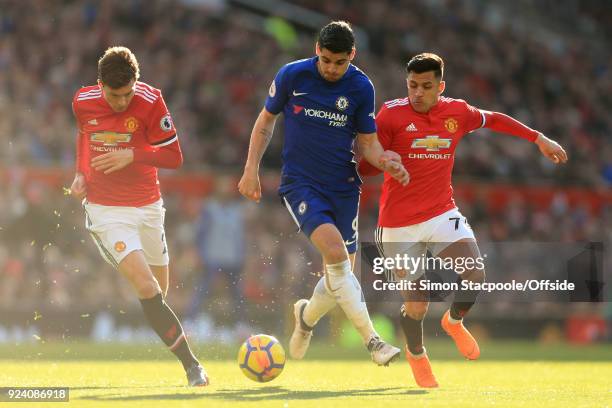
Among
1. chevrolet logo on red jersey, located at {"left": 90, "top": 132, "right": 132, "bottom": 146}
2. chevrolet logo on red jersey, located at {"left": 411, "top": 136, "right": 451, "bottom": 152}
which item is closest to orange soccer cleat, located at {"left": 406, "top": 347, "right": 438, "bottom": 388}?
chevrolet logo on red jersey, located at {"left": 411, "top": 136, "right": 451, "bottom": 152}

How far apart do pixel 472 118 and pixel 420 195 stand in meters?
0.78

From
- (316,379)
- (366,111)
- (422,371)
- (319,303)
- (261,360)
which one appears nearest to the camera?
(261,360)

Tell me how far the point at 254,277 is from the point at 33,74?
16.7 feet

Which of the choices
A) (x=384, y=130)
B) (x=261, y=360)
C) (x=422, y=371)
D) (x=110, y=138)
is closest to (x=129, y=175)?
(x=110, y=138)

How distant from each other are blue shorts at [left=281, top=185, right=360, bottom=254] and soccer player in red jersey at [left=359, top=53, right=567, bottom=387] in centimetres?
40

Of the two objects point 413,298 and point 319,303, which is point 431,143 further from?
point 319,303

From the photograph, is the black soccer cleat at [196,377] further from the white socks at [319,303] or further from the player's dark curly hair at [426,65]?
the player's dark curly hair at [426,65]

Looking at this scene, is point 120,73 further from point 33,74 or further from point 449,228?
point 33,74

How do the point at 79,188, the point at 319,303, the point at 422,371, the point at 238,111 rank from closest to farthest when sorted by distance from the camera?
1. the point at 79,188
2. the point at 422,371
3. the point at 319,303
4. the point at 238,111

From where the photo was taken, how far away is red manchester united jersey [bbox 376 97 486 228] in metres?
9.15

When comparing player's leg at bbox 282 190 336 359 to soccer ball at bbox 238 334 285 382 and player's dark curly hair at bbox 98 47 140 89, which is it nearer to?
soccer ball at bbox 238 334 285 382

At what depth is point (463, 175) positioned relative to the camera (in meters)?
20.5

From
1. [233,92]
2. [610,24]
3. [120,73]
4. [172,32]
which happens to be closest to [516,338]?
[233,92]

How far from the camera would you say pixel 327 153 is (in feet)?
28.6
